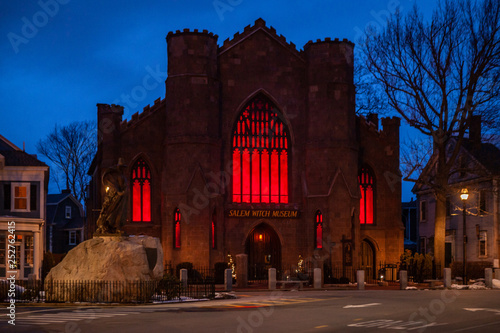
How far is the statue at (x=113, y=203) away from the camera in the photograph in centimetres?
2691

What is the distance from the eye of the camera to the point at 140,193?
44750 mm

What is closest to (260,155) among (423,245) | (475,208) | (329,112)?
(329,112)

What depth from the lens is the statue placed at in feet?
88.3

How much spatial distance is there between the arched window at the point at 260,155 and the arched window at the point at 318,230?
8.20ft

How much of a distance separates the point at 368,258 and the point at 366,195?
405 centimetres

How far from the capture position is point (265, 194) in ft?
149

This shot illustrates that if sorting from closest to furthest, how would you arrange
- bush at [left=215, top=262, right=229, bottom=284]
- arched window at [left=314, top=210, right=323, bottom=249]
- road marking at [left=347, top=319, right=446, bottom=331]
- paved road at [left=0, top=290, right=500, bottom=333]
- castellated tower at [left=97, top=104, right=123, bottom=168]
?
paved road at [left=0, top=290, right=500, bottom=333]
road marking at [left=347, top=319, right=446, bottom=331]
bush at [left=215, top=262, right=229, bottom=284]
castellated tower at [left=97, top=104, right=123, bottom=168]
arched window at [left=314, top=210, right=323, bottom=249]

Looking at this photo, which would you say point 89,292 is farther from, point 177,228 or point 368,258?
point 368,258

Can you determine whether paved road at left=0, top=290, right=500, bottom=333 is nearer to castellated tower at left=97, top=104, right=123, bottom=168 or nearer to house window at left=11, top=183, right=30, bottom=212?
castellated tower at left=97, top=104, right=123, bottom=168

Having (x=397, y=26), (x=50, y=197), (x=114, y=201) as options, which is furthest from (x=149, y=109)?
(x=50, y=197)

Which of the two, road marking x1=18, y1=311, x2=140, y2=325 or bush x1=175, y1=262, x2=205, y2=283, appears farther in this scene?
bush x1=175, y1=262, x2=205, y2=283

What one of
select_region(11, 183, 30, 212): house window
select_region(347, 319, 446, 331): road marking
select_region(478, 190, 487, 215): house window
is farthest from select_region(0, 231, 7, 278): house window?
select_region(478, 190, 487, 215): house window

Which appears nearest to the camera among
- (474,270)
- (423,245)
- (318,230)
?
(474,270)

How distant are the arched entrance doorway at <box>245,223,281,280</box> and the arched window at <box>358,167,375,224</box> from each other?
6.00 m
